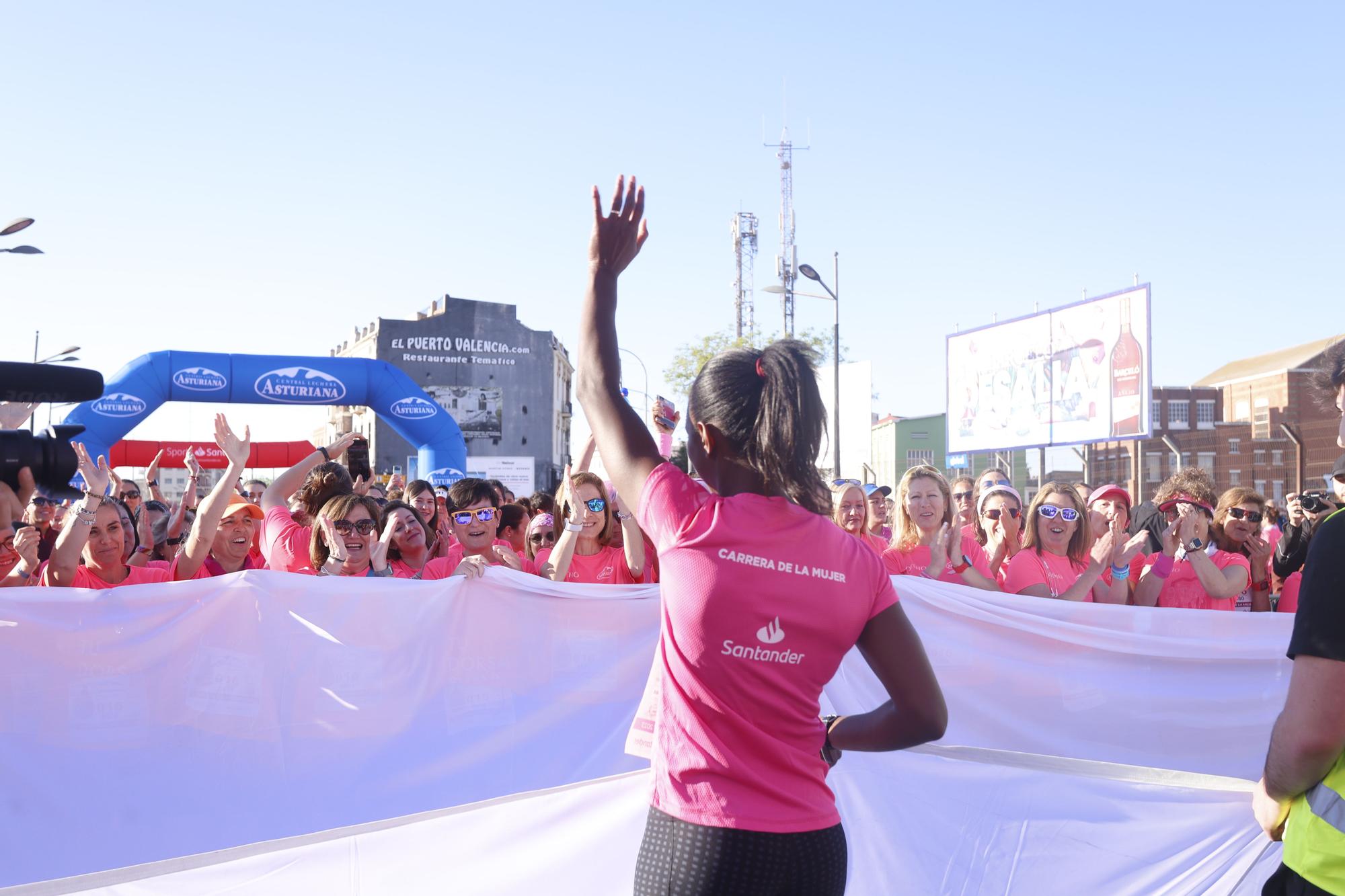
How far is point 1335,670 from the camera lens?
1.84m

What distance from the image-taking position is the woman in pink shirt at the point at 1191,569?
5445 millimetres

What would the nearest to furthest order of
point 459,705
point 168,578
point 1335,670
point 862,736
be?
1. point 1335,670
2. point 862,736
3. point 459,705
4. point 168,578

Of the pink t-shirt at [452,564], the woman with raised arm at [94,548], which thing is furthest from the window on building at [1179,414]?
the woman with raised arm at [94,548]

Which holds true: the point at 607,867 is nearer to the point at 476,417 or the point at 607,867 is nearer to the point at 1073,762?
the point at 1073,762

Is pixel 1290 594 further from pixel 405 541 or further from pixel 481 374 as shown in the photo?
pixel 481 374

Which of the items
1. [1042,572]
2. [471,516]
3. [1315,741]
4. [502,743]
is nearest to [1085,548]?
[1042,572]

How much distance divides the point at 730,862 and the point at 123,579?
4.13 metres

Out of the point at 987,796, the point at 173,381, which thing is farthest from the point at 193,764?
the point at 173,381

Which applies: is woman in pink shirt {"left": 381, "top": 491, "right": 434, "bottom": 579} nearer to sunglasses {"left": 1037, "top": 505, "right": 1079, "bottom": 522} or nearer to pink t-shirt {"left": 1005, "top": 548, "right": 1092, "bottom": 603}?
pink t-shirt {"left": 1005, "top": 548, "right": 1092, "bottom": 603}

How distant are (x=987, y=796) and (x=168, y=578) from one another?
3.77 meters

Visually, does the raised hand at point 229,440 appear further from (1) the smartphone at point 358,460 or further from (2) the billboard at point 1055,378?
(2) the billboard at point 1055,378

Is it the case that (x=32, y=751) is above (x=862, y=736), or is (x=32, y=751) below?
below

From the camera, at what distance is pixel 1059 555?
18.9 feet

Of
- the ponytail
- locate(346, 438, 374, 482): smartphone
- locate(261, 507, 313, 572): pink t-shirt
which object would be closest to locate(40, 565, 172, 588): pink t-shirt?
locate(261, 507, 313, 572): pink t-shirt
